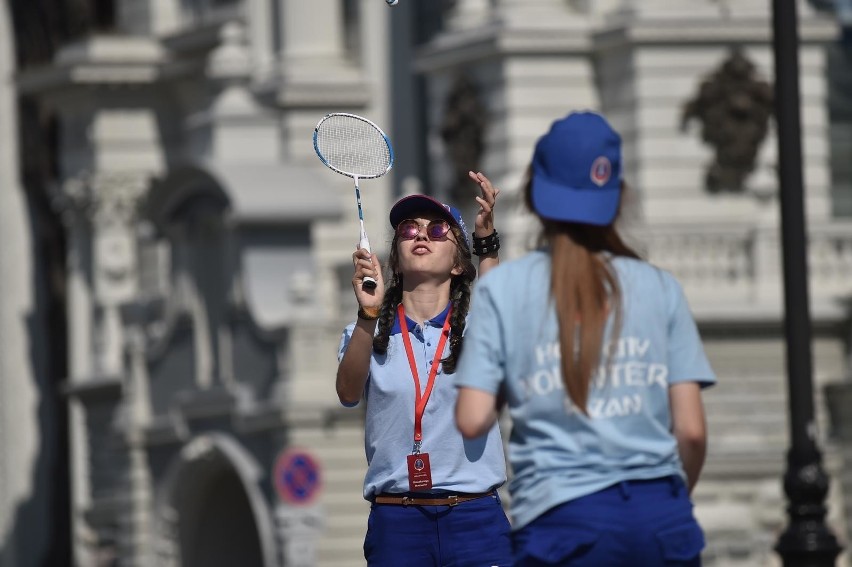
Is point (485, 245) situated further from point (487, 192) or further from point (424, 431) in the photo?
point (424, 431)

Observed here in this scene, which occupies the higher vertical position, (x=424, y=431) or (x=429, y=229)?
(x=429, y=229)

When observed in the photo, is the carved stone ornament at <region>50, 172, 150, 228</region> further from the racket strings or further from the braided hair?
the braided hair

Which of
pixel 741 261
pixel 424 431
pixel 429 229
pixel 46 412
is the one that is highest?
A: pixel 429 229

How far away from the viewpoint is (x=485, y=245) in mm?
9961

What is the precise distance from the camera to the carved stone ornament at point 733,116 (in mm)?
32688

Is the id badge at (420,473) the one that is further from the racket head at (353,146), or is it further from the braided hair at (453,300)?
the racket head at (353,146)

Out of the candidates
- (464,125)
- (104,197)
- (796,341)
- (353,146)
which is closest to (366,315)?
(353,146)

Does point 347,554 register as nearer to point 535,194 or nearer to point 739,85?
point 739,85

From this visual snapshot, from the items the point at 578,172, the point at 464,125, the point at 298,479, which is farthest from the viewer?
the point at 464,125

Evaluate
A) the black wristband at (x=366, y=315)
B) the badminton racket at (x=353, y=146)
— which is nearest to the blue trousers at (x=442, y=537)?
the black wristband at (x=366, y=315)

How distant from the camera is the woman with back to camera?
8.00 meters

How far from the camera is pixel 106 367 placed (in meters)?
39.8

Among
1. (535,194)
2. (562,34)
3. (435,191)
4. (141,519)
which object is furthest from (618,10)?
(535,194)

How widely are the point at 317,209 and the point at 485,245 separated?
23650 millimetres
